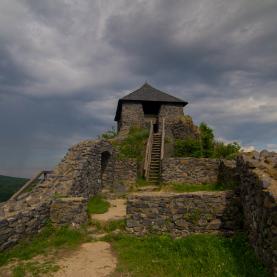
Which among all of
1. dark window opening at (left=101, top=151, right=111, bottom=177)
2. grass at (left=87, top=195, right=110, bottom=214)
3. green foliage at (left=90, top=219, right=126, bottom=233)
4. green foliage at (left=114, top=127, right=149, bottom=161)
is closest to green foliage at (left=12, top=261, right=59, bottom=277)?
green foliage at (left=90, top=219, right=126, bottom=233)

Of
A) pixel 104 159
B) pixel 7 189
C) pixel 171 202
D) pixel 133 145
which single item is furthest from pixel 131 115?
pixel 7 189

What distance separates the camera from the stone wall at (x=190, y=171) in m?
14.4

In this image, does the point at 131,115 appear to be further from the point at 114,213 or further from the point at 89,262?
the point at 89,262

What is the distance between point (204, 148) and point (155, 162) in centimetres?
417

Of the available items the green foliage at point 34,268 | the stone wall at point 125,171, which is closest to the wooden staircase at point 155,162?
the stone wall at point 125,171

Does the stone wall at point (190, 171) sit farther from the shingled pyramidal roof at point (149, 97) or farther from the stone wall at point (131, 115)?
the shingled pyramidal roof at point (149, 97)

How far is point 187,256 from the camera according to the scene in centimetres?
606

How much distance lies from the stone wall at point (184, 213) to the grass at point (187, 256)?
306 mm

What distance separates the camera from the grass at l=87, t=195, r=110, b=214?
Answer: 32.8ft

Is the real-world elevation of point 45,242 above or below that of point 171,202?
below

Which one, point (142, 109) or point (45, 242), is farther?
Answer: point (142, 109)

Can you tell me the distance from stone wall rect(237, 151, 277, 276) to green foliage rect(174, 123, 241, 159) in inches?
430

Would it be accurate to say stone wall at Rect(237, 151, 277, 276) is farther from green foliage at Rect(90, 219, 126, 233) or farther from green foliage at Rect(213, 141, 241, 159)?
green foliage at Rect(213, 141, 241, 159)

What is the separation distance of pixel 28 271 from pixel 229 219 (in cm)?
481
